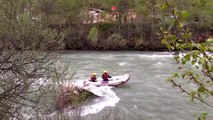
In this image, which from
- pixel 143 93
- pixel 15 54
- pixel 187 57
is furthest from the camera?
pixel 143 93

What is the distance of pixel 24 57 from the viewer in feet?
19.7

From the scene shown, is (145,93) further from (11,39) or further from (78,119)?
(11,39)

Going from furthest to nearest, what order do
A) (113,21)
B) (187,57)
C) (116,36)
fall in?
(113,21) → (116,36) → (187,57)

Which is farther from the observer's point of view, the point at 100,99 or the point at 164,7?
the point at 100,99

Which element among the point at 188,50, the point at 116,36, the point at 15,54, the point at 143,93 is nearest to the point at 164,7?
the point at 188,50

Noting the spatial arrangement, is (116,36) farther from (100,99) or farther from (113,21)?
(100,99)

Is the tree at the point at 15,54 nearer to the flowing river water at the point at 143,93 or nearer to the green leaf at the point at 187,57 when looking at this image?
the green leaf at the point at 187,57

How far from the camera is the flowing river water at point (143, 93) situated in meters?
12.7

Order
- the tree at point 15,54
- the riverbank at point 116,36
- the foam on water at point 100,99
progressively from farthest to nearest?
the riverbank at point 116,36 → the foam on water at point 100,99 → the tree at point 15,54

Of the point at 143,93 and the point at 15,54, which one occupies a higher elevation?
the point at 15,54

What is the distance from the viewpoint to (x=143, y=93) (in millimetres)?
15562

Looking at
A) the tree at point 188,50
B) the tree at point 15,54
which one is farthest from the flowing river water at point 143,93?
the tree at point 188,50

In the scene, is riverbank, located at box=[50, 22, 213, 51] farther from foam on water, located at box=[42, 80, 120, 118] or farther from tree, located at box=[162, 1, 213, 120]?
tree, located at box=[162, 1, 213, 120]

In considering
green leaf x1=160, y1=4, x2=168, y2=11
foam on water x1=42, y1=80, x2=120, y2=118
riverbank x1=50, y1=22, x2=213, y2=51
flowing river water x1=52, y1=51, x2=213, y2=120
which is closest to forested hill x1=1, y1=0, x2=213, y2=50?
riverbank x1=50, y1=22, x2=213, y2=51
